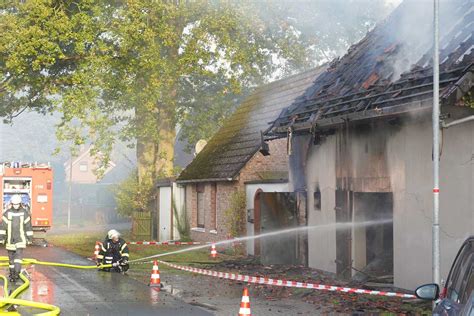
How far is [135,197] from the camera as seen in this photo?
133ft

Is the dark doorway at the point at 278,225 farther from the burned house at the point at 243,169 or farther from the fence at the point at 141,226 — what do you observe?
the fence at the point at 141,226

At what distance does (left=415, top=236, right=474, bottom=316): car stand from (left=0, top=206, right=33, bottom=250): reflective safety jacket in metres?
12.2

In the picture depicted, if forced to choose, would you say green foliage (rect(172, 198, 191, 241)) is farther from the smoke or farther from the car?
the car

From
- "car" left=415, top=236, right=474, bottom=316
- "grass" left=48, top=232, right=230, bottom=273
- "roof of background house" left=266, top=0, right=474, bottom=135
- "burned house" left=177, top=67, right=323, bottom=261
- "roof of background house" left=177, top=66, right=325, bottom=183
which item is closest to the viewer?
"car" left=415, top=236, right=474, bottom=316

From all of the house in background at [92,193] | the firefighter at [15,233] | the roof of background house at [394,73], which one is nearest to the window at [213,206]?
the roof of background house at [394,73]

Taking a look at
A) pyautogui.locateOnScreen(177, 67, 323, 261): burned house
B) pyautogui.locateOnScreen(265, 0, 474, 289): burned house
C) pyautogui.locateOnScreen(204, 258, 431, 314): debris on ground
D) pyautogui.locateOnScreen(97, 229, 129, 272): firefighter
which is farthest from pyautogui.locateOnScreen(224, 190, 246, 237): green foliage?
pyautogui.locateOnScreen(97, 229, 129, 272): firefighter

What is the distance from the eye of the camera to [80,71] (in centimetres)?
3209

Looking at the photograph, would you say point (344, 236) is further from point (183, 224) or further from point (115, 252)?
point (183, 224)

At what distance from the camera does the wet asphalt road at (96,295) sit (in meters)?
13.9

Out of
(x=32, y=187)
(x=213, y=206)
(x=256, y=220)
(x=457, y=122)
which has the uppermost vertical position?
(x=457, y=122)

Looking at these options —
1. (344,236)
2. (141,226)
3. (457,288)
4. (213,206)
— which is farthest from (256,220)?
(457,288)

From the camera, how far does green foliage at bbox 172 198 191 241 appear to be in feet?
110

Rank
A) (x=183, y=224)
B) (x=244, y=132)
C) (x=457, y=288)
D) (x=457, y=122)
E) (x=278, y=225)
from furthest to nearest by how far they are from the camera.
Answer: (x=183, y=224) < (x=244, y=132) < (x=278, y=225) < (x=457, y=122) < (x=457, y=288)

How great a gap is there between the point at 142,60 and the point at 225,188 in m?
7.56
